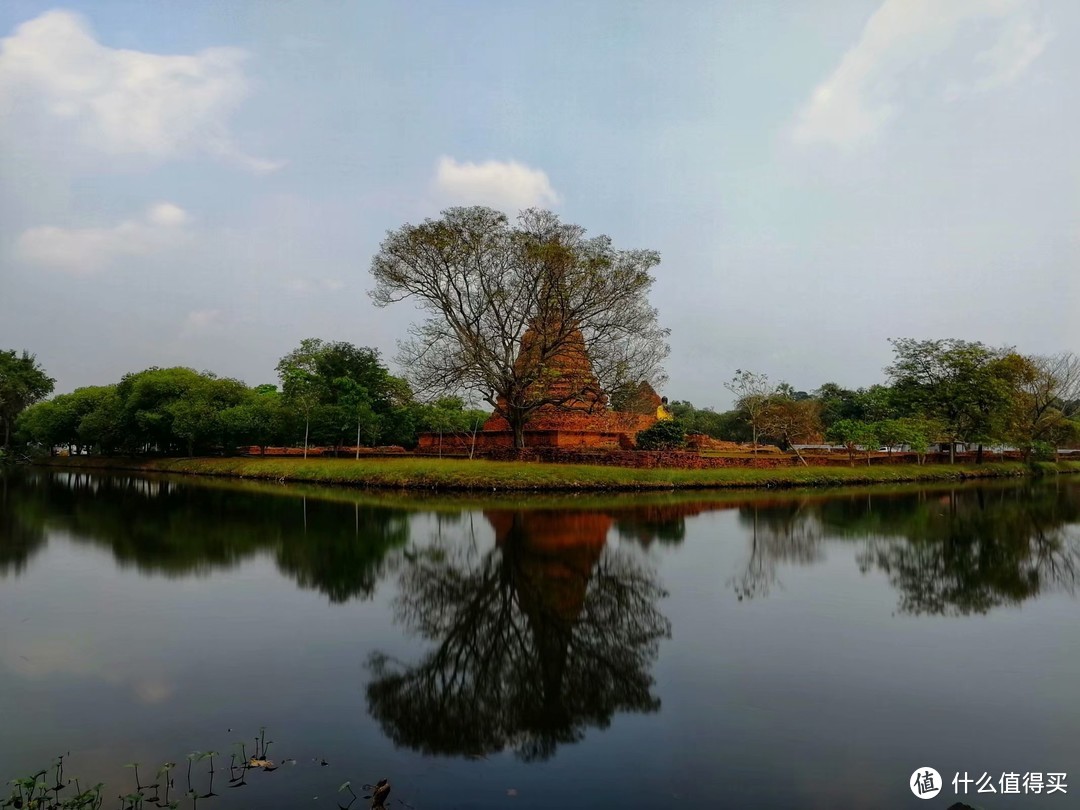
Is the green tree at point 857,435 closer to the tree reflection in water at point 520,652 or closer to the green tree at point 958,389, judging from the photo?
the green tree at point 958,389

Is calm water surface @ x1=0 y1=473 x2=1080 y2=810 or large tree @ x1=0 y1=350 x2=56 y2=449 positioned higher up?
large tree @ x1=0 y1=350 x2=56 y2=449

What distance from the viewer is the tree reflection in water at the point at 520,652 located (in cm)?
518

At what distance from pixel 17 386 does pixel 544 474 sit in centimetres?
4149

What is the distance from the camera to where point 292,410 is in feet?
121

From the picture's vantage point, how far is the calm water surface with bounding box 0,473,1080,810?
4.47 meters

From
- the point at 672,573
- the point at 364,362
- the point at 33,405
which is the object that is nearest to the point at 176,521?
the point at 672,573

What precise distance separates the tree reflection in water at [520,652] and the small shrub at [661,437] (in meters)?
20.5

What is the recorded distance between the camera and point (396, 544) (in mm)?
13383

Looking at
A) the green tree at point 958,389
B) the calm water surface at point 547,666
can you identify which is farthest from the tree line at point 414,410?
the calm water surface at point 547,666

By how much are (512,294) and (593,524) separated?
1308cm

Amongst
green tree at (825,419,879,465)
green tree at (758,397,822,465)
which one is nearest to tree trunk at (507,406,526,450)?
green tree at (758,397,822,465)

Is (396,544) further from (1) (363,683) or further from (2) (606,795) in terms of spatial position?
(2) (606,795)

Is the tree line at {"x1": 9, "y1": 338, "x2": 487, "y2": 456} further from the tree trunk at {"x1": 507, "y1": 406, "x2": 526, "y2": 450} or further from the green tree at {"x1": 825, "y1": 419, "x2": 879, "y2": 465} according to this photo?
the green tree at {"x1": 825, "y1": 419, "x2": 879, "y2": 465}

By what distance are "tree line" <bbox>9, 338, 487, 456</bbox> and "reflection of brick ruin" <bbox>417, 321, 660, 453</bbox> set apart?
116cm
